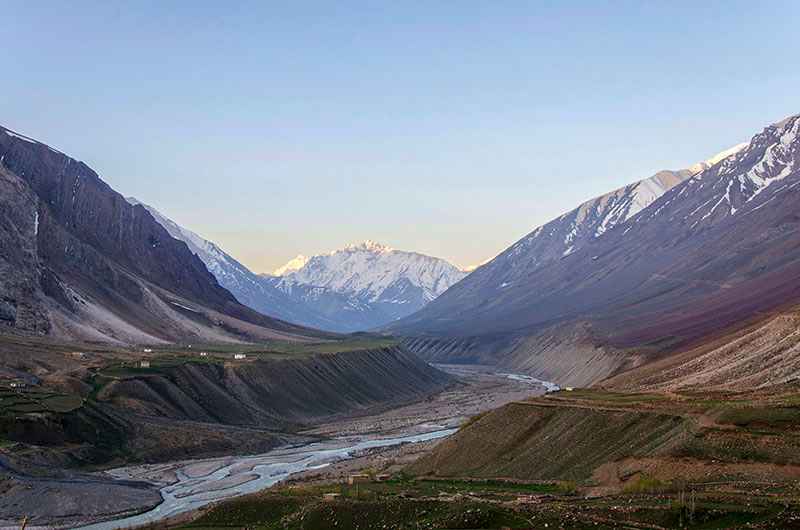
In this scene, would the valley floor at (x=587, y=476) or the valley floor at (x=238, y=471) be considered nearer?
the valley floor at (x=587, y=476)

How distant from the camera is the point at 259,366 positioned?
156 meters

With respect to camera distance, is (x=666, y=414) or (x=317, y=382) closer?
(x=666, y=414)

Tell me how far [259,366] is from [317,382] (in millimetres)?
13712

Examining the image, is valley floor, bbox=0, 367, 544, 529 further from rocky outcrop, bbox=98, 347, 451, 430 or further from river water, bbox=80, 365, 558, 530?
rocky outcrop, bbox=98, 347, 451, 430

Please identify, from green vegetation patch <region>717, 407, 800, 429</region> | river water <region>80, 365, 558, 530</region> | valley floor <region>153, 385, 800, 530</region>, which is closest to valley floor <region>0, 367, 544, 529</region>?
river water <region>80, 365, 558, 530</region>

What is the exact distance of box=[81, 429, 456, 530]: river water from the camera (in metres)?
76.1

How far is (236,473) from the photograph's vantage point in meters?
96.1

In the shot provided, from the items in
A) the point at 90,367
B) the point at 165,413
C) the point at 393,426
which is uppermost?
the point at 90,367

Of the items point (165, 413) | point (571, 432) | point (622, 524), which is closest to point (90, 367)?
point (165, 413)

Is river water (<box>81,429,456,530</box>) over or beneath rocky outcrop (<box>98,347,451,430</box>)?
beneath

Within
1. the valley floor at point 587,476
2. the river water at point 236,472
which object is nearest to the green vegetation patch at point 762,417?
the valley floor at point 587,476

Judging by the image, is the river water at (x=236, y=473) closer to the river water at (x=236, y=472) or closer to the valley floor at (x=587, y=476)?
the river water at (x=236, y=472)

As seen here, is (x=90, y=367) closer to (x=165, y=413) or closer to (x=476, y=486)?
(x=165, y=413)

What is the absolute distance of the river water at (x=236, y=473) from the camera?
76062 millimetres
